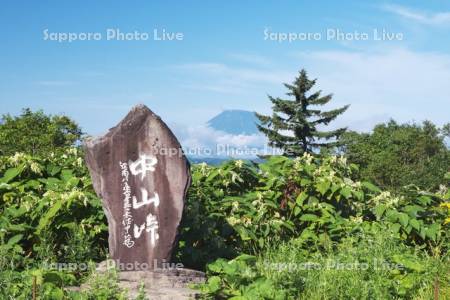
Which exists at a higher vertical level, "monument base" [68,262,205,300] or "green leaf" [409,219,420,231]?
"green leaf" [409,219,420,231]

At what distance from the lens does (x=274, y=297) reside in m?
5.59

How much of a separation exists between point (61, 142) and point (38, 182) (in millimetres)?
32114

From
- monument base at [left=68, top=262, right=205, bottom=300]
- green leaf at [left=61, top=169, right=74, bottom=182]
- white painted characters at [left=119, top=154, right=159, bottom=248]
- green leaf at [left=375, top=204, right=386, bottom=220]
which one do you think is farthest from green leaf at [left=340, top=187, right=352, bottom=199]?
green leaf at [left=61, top=169, right=74, bottom=182]

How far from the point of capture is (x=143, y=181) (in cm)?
623

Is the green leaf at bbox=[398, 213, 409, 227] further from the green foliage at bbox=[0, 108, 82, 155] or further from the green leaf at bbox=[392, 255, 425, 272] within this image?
the green foliage at bbox=[0, 108, 82, 155]

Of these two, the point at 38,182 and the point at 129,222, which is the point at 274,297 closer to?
the point at 129,222

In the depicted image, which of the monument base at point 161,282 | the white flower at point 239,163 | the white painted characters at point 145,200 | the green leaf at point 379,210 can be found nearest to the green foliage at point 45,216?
the monument base at point 161,282

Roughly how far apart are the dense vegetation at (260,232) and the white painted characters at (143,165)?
2.25ft

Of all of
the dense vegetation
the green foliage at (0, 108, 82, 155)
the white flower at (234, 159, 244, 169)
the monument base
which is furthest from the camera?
the green foliage at (0, 108, 82, 155)

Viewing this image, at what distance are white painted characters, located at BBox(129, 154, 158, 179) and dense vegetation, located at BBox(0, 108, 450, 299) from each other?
0.68 meters

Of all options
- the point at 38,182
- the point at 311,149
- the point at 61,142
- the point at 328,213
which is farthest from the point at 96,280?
the point at 311,149

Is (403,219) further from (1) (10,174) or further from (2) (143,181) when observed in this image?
(1) (10,174)

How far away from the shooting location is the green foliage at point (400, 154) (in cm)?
4988

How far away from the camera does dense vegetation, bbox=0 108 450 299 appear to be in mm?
5953
